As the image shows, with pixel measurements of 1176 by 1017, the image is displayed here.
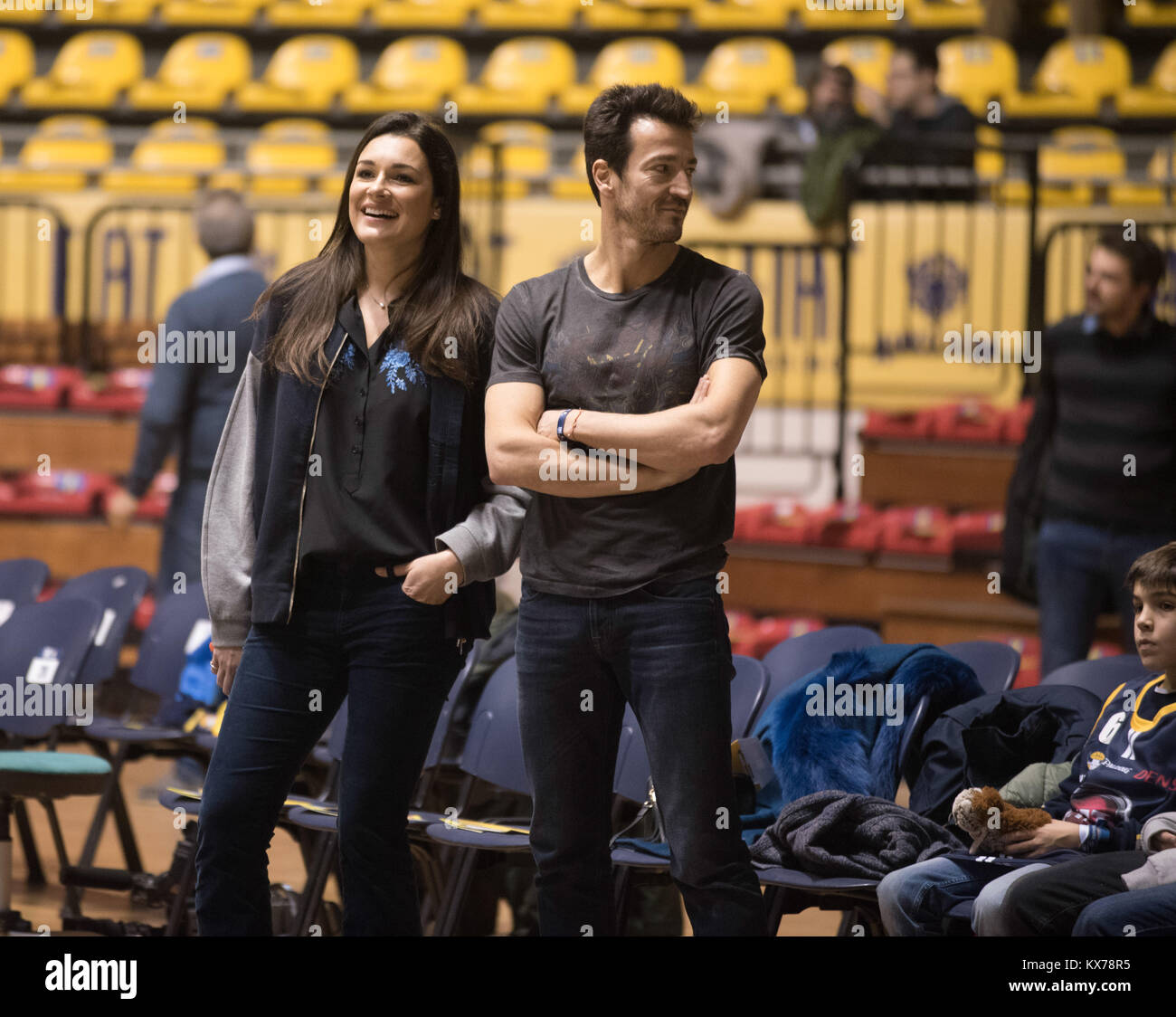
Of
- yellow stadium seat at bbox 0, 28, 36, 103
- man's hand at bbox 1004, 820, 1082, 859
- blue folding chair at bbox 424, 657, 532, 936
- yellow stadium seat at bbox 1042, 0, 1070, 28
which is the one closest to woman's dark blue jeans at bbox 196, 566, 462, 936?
blue folding chair at bbox 424, 657, 532, 936

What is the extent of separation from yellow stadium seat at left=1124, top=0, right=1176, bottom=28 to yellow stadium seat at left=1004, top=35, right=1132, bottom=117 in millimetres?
197


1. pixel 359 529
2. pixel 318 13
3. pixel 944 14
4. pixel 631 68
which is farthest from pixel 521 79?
pixel 359 529

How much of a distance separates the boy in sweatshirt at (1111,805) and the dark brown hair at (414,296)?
1.29 m

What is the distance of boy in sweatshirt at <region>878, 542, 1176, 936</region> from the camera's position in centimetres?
301

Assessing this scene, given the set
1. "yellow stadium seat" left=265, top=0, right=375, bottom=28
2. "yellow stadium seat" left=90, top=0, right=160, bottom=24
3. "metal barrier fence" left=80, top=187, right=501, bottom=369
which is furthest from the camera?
"yellow stadium seat" left=90, top=0, right=160, bottom=24

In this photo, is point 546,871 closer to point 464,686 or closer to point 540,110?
point 464,686

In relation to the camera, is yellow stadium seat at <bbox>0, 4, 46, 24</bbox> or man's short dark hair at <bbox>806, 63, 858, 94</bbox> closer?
man's short dark hair at <bbox>806, 63, 858, 94</bbox>

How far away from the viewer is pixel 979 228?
8172mm

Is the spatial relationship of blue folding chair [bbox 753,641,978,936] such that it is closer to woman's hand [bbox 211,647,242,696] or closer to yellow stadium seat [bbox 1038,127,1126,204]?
woman's hand [bbox 211,647,242,696]

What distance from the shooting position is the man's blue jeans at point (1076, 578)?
177 inches

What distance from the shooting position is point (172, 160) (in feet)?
35.8

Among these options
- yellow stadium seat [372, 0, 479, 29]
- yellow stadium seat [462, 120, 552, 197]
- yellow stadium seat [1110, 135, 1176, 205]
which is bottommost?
yellow stadium seat [1110, 135, 1176, 205]
